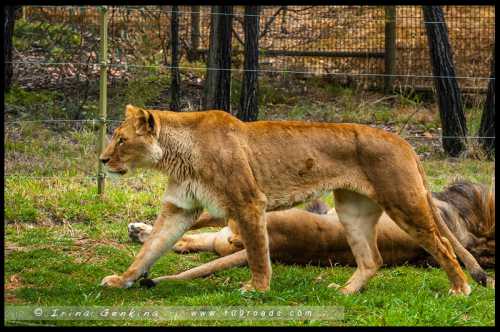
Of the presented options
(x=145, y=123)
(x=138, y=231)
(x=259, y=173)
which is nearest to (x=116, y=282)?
(x=145, y=123)

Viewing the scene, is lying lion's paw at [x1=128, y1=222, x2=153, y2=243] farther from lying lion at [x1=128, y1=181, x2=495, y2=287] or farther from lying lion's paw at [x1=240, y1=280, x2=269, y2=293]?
lying lion's paw at [x1=240, y1=280, x2=269, y2=293]

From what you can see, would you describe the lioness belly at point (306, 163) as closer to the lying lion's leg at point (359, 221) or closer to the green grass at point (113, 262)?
the lying lion's leg at point (359, 221)

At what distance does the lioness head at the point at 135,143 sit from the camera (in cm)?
730

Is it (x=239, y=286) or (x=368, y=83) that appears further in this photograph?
(x=368, y=83)

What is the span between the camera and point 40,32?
1441cm

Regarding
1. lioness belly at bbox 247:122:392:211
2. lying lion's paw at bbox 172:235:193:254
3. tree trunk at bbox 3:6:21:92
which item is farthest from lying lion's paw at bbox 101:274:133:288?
tree trunk at bbox 3:6:21:92

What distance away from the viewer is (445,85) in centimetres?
1284

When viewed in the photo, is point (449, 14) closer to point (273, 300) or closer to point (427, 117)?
point (427, 117)

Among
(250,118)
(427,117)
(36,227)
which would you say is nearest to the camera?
(36,227)

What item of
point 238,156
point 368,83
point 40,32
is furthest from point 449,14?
point 238,156

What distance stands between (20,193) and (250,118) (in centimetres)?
342

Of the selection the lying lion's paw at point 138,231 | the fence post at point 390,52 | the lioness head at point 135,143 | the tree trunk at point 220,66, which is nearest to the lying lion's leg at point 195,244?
the lying lion's paw at point 138,231

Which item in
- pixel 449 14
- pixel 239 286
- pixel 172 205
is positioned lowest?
pixel 239 286

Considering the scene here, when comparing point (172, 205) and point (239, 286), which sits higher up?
point (172, 205)
